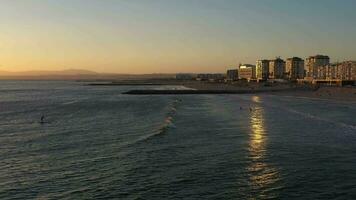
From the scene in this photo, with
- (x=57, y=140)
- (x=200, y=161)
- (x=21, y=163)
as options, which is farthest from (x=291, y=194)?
(x=57, y=140)

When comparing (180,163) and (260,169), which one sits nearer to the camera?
(260,169)

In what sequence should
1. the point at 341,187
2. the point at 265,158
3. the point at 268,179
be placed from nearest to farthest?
the point at 341,187, the point at 268,179, the point at 265,158

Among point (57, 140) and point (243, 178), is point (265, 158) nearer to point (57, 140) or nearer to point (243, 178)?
point (243, 178)

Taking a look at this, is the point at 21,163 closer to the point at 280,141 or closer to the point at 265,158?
the point at 265,158

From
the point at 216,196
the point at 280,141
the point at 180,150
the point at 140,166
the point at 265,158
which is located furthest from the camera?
the point at 280,141

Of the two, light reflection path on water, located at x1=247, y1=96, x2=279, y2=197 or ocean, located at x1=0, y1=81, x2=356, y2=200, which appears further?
light reflection path on water, located at x1=247, y1=96, x2=279, y2=197

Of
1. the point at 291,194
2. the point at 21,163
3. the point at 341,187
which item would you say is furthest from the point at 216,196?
the point at 21,163

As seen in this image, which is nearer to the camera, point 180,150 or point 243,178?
point 243,178

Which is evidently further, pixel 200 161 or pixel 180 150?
pixel 180 150

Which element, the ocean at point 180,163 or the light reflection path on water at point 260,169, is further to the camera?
the light reflection path on water at point 260,169
